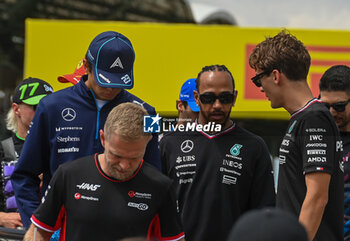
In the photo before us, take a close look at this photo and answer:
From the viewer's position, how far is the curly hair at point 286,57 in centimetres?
294

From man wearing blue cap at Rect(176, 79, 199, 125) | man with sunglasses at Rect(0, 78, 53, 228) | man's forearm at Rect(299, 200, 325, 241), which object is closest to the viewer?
man's forearm at Rect(299, 200, 325, 241)

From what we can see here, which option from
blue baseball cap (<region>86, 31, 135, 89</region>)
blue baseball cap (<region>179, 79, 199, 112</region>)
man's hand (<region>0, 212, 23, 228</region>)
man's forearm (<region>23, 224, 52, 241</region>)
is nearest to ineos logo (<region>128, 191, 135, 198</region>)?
man's forearm (<region>23, 224, 52, 241</region>)

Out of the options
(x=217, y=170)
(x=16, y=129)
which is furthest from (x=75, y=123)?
(x=16, y=129)

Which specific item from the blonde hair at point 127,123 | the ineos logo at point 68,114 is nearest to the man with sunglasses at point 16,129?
the ineos logo at point 68,114

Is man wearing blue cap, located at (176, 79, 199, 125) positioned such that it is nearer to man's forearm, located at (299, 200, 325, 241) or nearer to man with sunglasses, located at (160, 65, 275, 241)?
man with sunglasses, located at (160, 65, 275, 241)

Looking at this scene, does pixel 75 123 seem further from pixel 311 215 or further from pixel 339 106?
pixel 339 106

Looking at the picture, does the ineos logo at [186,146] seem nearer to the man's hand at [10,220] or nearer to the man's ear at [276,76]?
the man's ear at [276,76]

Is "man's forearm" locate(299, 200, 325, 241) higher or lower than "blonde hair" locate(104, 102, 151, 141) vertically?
lower

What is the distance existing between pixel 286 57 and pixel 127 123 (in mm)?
998

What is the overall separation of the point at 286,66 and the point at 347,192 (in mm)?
1162

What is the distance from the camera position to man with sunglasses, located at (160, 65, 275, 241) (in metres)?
3.22

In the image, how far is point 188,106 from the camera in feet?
13.3

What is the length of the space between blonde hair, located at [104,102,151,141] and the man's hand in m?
1.37

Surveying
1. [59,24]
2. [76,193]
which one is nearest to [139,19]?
[59,24]
